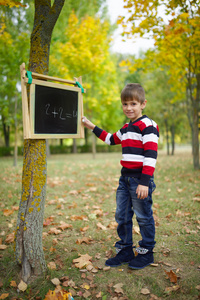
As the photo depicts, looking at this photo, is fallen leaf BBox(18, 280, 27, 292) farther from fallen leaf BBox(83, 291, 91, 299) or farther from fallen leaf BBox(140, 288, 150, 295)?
fallen leaf BBox(140, 288, 150, 295)

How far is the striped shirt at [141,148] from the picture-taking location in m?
2.35

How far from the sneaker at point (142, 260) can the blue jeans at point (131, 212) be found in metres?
0.06

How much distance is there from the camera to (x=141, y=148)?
97.0 inches

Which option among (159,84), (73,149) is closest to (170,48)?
(159,84)

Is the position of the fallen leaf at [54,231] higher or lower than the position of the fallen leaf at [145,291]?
higher

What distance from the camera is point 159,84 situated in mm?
15750

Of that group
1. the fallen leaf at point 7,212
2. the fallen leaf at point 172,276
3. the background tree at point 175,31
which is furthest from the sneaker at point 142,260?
the background tree at point 175,31

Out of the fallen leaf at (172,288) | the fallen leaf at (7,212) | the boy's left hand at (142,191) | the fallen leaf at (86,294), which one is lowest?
the fallen leaf at (86,294)

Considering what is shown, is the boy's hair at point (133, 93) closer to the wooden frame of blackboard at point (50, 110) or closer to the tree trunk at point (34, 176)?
the wooden frame of blackboard at point (50, 110)

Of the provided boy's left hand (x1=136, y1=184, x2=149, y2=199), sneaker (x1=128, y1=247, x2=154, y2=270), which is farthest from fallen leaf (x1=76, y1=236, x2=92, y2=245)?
boy's left hand (x1=136, y1=184, x2=149, y2=199)

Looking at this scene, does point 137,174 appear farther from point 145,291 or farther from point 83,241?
point 83,241

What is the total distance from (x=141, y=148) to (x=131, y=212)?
0.83m

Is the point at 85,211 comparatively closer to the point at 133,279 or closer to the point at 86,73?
the point at 133,279

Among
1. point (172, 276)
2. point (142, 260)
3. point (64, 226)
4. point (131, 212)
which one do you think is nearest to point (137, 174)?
point (131, 212)
